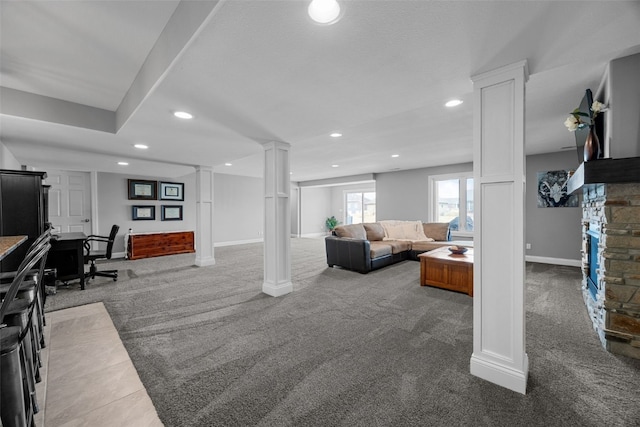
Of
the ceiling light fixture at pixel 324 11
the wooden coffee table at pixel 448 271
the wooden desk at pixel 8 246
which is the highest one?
the ceiling light fixture at pixel 324 11

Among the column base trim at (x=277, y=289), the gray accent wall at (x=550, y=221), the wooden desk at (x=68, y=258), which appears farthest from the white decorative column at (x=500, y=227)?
the wooden desk at (x=68, y=258)

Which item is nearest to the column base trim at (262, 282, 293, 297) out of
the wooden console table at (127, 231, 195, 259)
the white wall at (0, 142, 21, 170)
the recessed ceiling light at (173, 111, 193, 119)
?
the recessed ceiling light at (173, 111, 193, 119)

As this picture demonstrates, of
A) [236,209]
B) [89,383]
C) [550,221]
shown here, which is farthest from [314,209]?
[89,383]

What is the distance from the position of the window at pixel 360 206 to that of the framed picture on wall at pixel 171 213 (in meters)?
6.71

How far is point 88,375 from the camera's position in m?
1.87

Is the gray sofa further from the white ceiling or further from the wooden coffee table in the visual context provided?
the white ceiling

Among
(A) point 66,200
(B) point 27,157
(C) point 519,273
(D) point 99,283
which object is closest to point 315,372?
(C) point 519,273

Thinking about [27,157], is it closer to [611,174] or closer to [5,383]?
[5,383]

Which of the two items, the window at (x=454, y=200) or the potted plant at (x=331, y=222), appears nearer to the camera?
the window at (x=454, y=200)

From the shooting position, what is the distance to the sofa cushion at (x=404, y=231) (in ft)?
20.1

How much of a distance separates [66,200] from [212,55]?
22.0 ft

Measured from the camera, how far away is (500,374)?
174 cm

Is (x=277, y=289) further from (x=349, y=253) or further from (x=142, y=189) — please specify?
(x=142, y=189)

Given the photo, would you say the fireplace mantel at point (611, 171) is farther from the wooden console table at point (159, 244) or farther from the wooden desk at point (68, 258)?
the wooden console table at point (159, 244)
